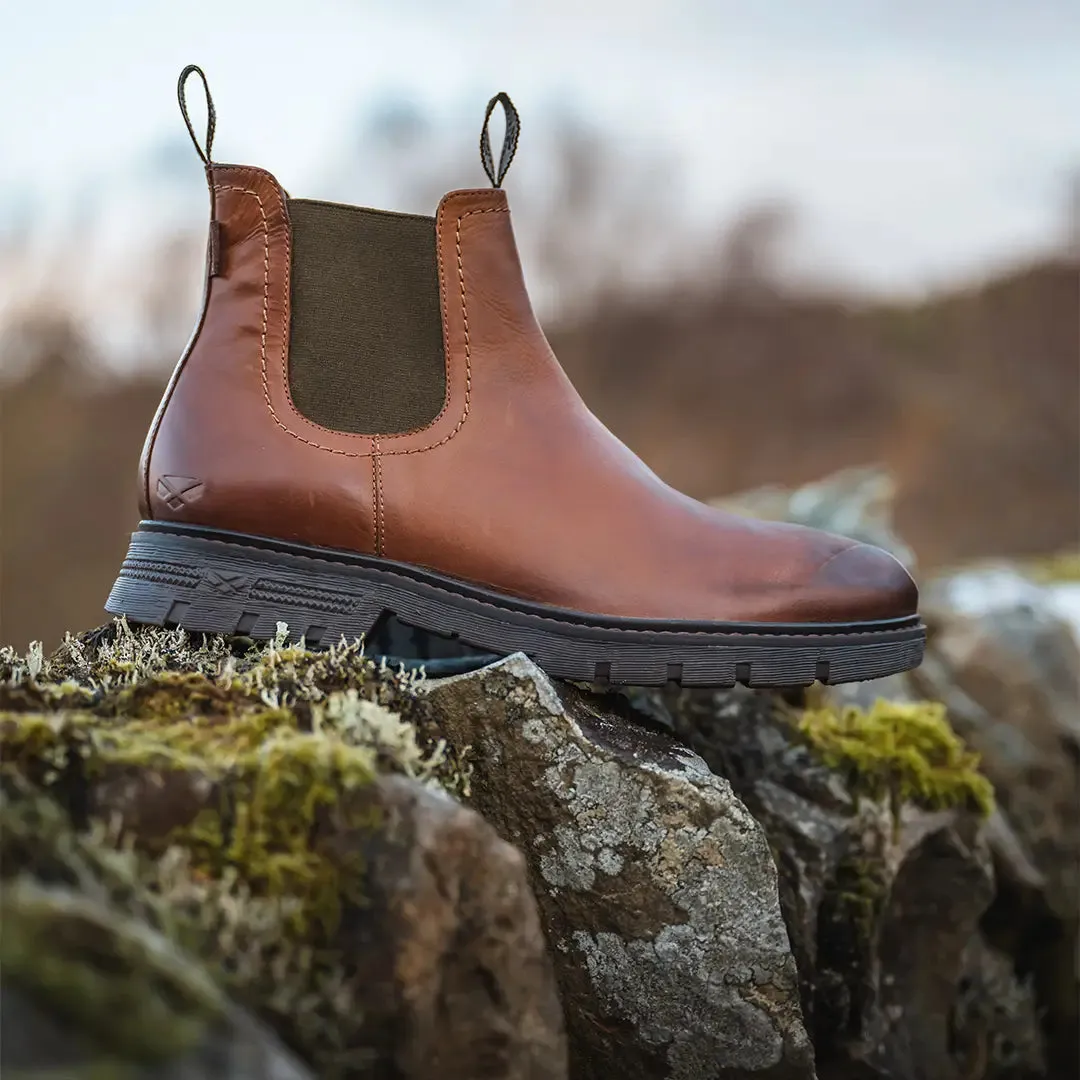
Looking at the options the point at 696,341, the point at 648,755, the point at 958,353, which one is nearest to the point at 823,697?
the point at 648,755

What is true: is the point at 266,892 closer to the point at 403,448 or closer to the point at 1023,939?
the point at 403,448

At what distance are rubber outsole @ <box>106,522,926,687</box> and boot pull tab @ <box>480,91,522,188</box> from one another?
61cm

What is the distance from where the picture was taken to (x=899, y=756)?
1.98 metres

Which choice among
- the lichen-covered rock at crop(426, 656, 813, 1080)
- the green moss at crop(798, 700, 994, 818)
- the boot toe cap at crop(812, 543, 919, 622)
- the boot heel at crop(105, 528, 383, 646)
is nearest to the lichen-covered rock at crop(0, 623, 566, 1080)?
the lichen-covered rock at crop(426, 656, 813, 1080)

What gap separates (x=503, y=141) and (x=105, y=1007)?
1351 mm

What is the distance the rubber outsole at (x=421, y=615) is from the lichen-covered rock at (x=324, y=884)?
0.59 meters

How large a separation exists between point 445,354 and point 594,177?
850cm

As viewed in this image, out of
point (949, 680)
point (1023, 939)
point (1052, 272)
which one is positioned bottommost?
point (1023, 939)

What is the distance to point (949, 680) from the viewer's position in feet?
10.2

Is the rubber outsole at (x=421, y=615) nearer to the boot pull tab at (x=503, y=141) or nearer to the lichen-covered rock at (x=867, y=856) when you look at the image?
the lichen-covered rock at (x=867, y=856)

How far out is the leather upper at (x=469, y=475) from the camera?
1.58 m

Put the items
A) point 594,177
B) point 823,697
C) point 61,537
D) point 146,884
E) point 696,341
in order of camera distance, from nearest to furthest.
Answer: point 146,884, point 823,697, point 61,537, point 594,177, point 696,341

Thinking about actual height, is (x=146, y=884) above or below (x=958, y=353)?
below

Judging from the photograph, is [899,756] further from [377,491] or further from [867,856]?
[377,491]
